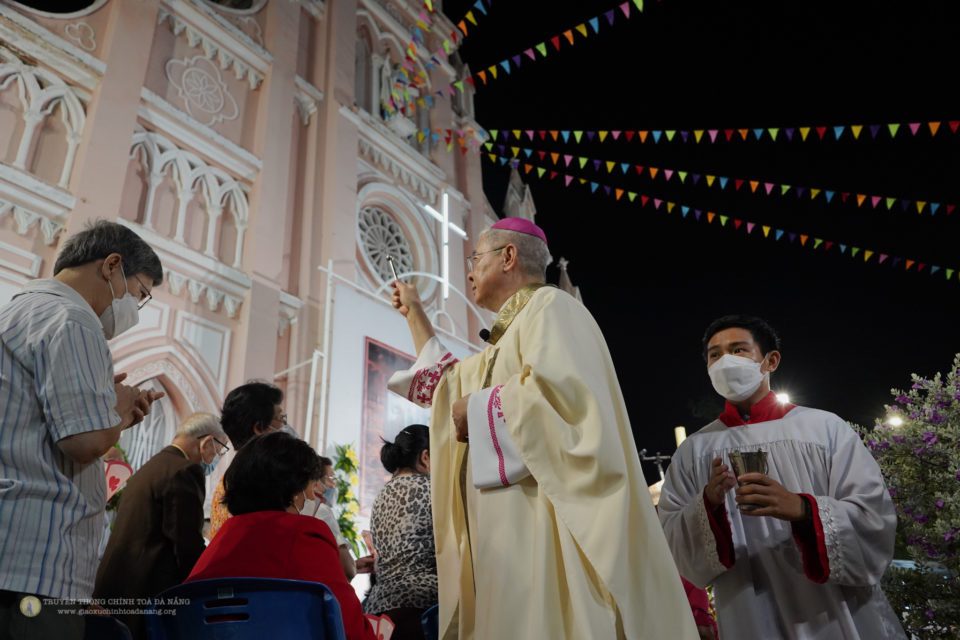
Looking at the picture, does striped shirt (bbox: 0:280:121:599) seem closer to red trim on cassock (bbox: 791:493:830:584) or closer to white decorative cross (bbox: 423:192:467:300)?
red trim on cassock (bbox: 791:493:830:584)

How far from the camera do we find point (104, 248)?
2.09 metres

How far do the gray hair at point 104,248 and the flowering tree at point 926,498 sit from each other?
311 centimetres

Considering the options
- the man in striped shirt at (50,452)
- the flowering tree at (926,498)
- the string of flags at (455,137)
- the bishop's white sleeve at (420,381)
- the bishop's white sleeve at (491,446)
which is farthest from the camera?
the string of flags at (455,137)

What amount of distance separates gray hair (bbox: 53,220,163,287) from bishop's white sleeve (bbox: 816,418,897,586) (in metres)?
2.24

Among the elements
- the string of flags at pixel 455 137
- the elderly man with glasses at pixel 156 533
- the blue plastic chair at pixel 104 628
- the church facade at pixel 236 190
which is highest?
the string of flags at pixel 455 137

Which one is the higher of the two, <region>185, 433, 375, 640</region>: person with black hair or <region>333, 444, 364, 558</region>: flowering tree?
<region>333, 444, 364, 558</region>: flowering tree

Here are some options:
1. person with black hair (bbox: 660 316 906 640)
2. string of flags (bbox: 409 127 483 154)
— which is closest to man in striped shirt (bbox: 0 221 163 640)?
person with black hair (bbox: 660 316 906 640)

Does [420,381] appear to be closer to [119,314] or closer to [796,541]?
[119,314]

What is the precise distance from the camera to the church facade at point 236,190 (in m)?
6.46

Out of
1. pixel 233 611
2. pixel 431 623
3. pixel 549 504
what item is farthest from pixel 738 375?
pixel 233 611

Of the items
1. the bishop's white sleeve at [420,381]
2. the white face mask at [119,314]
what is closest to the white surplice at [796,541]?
the bishop's white sleeve at [420,381]

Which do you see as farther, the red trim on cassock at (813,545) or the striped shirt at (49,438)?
the red trim on cassock at (813,545)

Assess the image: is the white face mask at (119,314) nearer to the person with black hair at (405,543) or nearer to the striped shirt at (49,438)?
the striped shirt at (49,438)

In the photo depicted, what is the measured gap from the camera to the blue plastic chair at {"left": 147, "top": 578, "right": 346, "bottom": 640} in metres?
1.83
